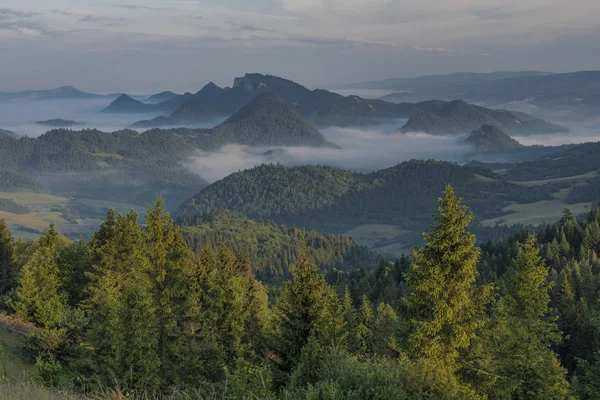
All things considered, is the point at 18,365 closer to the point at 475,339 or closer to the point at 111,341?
the point at 111,341

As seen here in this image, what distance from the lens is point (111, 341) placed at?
97.9 feet

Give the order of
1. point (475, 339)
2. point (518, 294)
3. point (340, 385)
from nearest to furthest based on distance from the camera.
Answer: point (340, 385)
point (475, 339)
point (518, 294)

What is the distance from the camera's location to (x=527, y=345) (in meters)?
28.2

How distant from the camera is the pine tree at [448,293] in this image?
77.8ft

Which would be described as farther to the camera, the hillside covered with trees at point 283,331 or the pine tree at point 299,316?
the pine tree at point 299,316

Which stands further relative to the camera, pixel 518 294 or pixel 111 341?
pixel 518 294

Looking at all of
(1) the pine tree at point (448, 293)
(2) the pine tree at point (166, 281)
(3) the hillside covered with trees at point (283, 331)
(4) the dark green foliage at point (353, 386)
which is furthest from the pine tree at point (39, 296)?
(4) the dark green foliage at point (353, 386)

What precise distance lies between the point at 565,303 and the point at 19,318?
66005 millimetres

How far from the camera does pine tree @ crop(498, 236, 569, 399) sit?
27.1 metres

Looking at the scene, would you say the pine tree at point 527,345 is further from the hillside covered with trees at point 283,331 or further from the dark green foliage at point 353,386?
the dark green foliage at point 353,386

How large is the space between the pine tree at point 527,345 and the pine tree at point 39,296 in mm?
34168

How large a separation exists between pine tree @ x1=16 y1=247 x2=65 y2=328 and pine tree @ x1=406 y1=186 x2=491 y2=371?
103 ft

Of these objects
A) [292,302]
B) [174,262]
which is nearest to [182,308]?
[174,262]

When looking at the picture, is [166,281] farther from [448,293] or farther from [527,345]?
[527,345]
